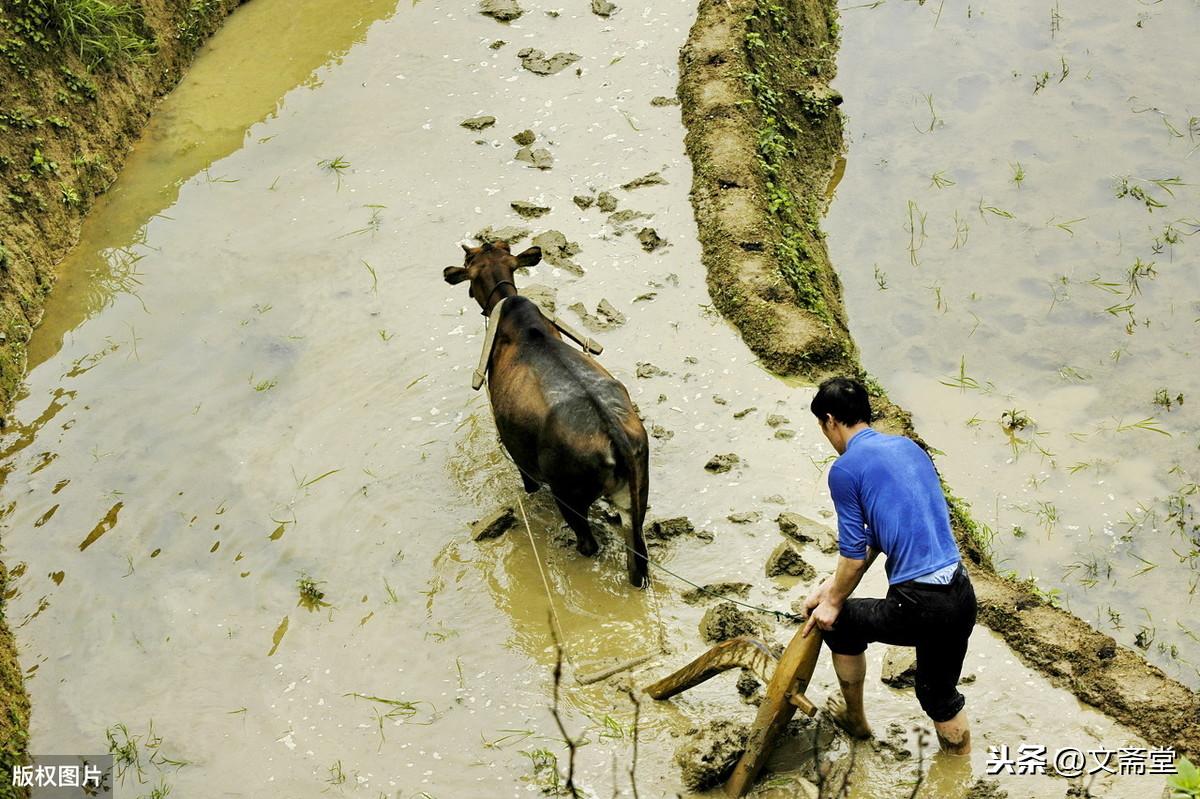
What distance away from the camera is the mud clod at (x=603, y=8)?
1248cm

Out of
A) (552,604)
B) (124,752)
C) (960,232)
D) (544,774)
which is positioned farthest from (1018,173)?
(124,752)

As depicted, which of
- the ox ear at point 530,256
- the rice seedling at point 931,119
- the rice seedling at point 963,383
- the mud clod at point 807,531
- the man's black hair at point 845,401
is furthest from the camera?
the rice seedling at point 931,119

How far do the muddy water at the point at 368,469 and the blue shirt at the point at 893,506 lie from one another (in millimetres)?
1262

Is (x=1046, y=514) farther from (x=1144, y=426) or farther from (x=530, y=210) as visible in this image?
(x=530, y=210)

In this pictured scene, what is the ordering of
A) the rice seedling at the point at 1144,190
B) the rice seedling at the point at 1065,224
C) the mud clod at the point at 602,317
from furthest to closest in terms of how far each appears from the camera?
the rice seedling at the point at 1144,190 < the rice seedling at the point at 1065,224 < the mud clod at the point at 602,317

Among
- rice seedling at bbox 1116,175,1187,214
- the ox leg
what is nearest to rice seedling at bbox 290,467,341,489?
the ox leg

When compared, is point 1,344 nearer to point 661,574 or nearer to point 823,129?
point 661,574

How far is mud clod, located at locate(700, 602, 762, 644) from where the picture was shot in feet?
21.1

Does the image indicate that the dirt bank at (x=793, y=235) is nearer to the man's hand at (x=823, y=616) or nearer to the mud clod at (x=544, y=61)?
the mud clod at (x=544, y=61)

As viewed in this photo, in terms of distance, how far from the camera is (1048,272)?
9.73 metres

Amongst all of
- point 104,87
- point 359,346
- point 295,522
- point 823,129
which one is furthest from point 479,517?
point 104,87

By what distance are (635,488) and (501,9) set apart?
799cm

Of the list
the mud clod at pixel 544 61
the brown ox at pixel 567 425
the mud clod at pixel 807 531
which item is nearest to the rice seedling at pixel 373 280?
the brown ox at pixel 567 425

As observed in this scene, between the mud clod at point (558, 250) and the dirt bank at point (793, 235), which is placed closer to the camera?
the dirt bank at point (793, 235)
